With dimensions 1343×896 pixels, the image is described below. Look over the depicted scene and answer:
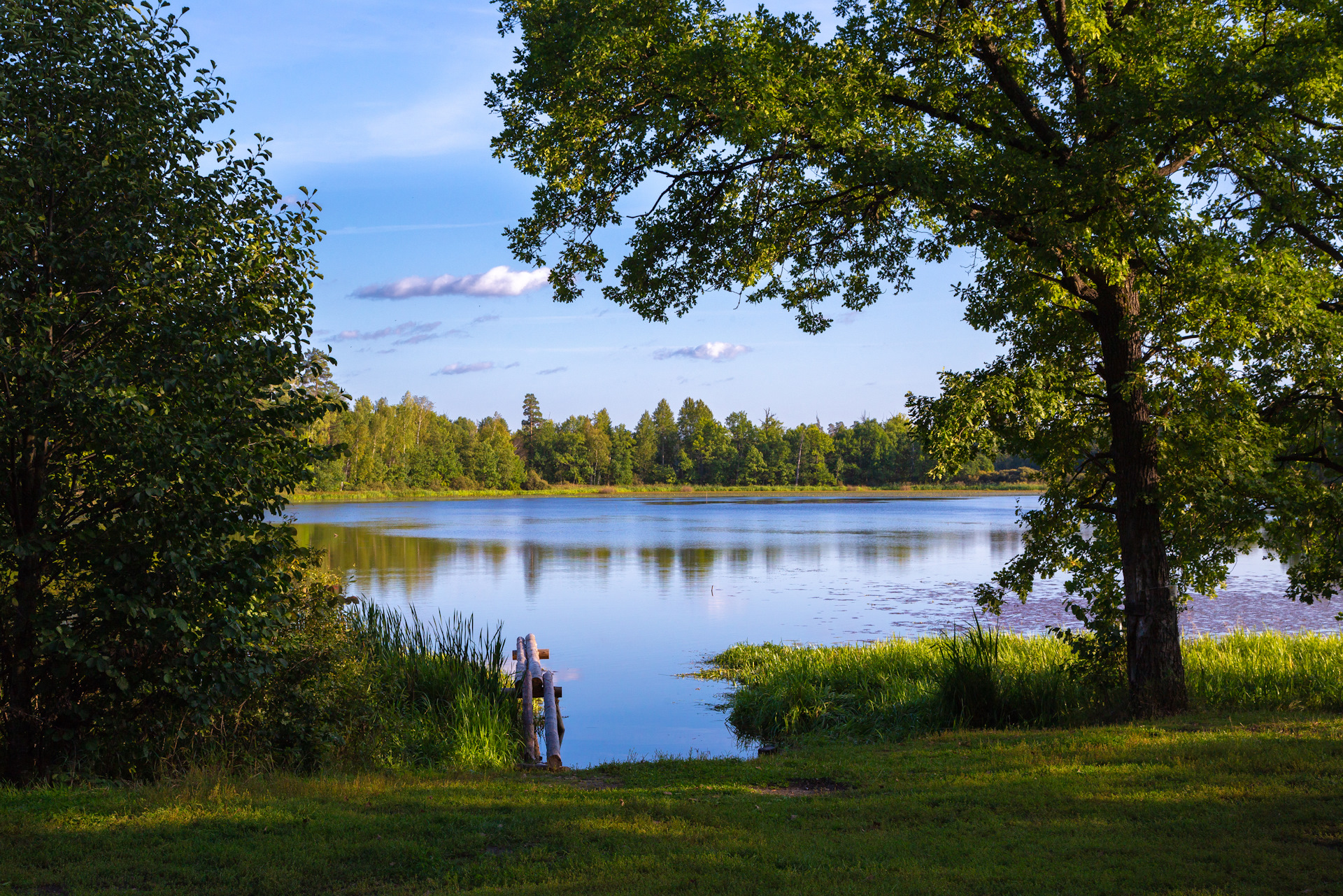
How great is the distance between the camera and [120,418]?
677cm

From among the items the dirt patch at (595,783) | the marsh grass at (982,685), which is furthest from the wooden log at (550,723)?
the dirt patch at (595,783)

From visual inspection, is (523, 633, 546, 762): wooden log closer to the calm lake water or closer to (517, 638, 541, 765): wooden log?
(517, 638, 541, 765): wooden log

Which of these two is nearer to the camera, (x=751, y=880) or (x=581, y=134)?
(x=751, y=880)

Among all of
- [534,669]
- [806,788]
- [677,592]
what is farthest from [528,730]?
[677,592]

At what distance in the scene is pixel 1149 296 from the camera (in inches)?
392

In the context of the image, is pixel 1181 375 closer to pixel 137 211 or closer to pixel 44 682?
pixel 137 211

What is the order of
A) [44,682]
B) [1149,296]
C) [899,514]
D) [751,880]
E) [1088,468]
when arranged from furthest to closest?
[899,514], [1088,468], [1149,296], [44,682], [751,880]

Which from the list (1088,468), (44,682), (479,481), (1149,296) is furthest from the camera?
(479,481)

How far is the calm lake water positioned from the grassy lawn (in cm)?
353

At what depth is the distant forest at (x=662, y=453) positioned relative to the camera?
123 m

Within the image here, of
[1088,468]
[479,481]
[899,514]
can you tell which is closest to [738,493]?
[479,481]

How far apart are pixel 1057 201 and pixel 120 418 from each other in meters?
8.16

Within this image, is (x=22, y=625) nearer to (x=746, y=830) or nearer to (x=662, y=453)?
(x=746, y=830)

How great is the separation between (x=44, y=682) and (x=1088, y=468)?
427 inches
